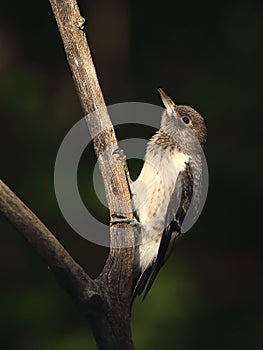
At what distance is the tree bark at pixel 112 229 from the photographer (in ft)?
7.07

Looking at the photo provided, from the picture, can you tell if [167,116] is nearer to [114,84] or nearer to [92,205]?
[92,205]

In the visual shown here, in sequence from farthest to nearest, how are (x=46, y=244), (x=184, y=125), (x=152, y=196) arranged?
(x=184, y=125) < (x=152, y=196) < (x=46, y=244)

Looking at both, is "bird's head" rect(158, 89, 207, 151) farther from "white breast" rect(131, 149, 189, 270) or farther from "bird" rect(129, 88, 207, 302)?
"white breast" rect(131, 149, 189, 270)

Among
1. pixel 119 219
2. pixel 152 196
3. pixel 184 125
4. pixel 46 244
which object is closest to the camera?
pixel 46 244

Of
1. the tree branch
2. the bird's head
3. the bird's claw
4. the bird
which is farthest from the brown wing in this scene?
the tree branch

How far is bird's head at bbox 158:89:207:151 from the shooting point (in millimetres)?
2973

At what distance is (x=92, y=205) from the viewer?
3807mm

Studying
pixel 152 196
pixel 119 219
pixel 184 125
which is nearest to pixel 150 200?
pixel 152 196

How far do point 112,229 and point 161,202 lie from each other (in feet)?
1.67

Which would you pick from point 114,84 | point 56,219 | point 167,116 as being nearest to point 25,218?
point 167,116

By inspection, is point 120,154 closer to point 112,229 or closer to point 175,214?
point 112,229

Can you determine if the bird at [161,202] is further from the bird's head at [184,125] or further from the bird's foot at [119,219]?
the bird's foot at [119,219]

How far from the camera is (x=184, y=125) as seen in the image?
3014mm

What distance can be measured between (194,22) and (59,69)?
71 centimetres
